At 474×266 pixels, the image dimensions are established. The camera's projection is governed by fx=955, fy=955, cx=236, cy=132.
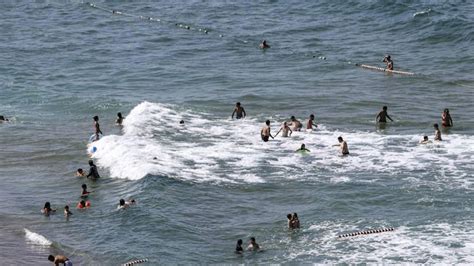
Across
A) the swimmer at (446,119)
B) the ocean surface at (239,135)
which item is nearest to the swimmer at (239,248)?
the ocean surface at (239,135)

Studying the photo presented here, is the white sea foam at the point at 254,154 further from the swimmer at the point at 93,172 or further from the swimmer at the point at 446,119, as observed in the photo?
the swimmer at the point at 446,119

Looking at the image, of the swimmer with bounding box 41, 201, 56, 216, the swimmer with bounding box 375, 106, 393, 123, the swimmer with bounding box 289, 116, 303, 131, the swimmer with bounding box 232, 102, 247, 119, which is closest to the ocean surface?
the swimmer with bounding box 41, 201, 56, 216

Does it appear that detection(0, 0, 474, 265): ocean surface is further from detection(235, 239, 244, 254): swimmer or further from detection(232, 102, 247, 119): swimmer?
detection(232, 102, 247, 119): swimmer

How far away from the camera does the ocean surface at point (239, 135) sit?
1177 inches

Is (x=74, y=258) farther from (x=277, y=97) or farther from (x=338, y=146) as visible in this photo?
(x=277, y=97)

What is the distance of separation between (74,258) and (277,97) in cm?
2250

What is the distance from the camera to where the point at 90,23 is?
74.6 meters

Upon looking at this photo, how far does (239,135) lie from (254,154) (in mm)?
3303

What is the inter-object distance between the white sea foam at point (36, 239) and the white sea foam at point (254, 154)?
20.1 ft

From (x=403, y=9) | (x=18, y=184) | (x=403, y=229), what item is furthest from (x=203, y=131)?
(x=403, y=9)

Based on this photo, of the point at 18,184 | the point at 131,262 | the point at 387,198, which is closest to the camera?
the point at 131,262

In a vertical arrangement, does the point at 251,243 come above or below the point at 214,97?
below

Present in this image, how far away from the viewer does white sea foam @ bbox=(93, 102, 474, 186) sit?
1425 inches

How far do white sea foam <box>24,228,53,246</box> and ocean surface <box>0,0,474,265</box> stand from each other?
3.8 inches
